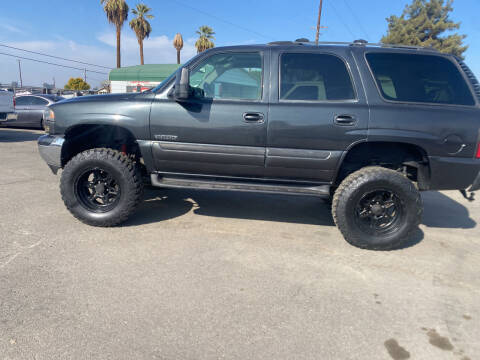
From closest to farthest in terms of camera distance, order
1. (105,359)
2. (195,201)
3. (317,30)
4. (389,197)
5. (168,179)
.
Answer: (105,359), (389,197), (168,179), (195,201), (317,30)

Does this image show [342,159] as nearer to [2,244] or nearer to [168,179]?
[168,179]

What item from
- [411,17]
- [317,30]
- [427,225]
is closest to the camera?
[427,225]

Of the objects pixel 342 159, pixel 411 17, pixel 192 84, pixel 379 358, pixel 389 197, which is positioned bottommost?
pixel 379 358

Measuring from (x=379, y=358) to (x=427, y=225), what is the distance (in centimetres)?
273

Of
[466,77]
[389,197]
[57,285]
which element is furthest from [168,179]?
[466,77]

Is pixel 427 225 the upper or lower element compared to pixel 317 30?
lower

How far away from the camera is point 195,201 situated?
4406 mm

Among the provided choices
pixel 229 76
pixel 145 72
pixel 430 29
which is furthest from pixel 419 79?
pixel 430 29

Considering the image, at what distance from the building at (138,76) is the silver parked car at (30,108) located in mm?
12984

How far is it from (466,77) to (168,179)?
314 centimetres

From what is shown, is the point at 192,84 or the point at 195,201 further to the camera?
the point at 195,201

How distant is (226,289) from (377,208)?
177 centimetres

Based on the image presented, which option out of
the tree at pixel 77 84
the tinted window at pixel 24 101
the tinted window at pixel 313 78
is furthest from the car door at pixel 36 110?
the tree at pixel 77 84

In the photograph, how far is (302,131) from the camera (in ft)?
10.0
